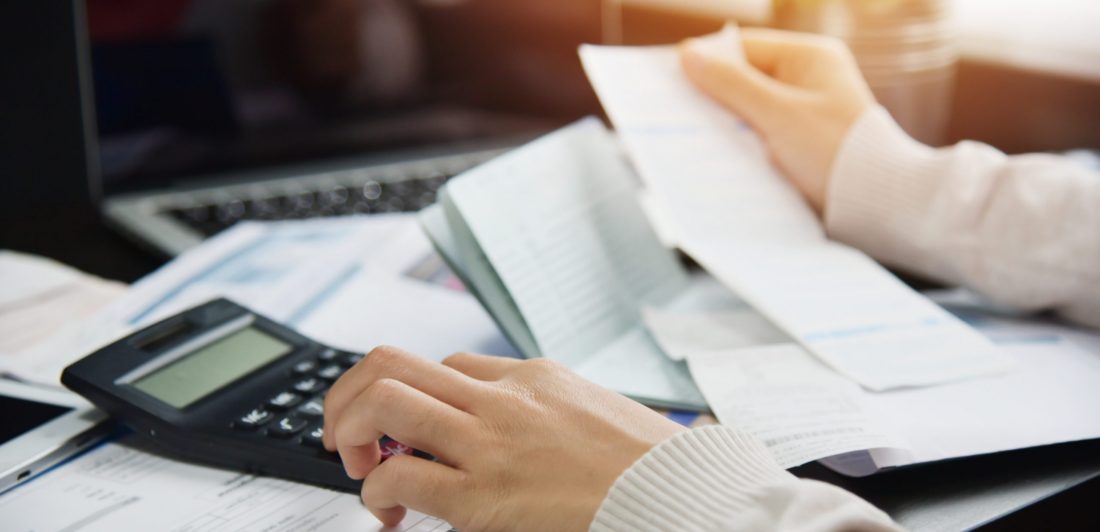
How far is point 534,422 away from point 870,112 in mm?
411

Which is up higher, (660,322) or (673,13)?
(673,13)

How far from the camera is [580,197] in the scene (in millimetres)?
639

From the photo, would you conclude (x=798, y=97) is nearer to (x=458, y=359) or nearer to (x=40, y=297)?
(x=458, y=359)

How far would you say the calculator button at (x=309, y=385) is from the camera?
0.50m

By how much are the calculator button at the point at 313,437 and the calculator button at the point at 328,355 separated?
7cm

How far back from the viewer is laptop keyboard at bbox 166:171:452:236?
0.87m

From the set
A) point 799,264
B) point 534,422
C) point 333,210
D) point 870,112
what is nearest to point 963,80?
point 870,112

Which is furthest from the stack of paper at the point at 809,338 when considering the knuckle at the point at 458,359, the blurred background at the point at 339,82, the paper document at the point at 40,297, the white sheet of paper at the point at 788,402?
the paper document at the point at 40,297

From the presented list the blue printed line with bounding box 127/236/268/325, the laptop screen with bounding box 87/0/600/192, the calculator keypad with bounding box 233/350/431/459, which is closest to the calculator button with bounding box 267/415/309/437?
the calculator keypad with bounding box 233/350/431/459

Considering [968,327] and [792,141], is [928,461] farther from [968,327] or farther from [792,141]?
[792,141]

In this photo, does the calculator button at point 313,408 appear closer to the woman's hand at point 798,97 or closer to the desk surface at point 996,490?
the desk surface at point 996,490

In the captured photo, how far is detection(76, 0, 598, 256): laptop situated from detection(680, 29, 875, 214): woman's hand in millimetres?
312

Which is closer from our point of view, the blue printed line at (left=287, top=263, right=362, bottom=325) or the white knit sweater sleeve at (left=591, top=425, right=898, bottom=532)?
the white knit sweater sleeve at (left=591, top=425, right=898, bottom=532)

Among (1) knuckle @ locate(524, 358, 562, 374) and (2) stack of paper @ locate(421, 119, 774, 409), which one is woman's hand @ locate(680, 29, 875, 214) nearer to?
(2) stack of paper @ locate(421, 119, 774, 409)
